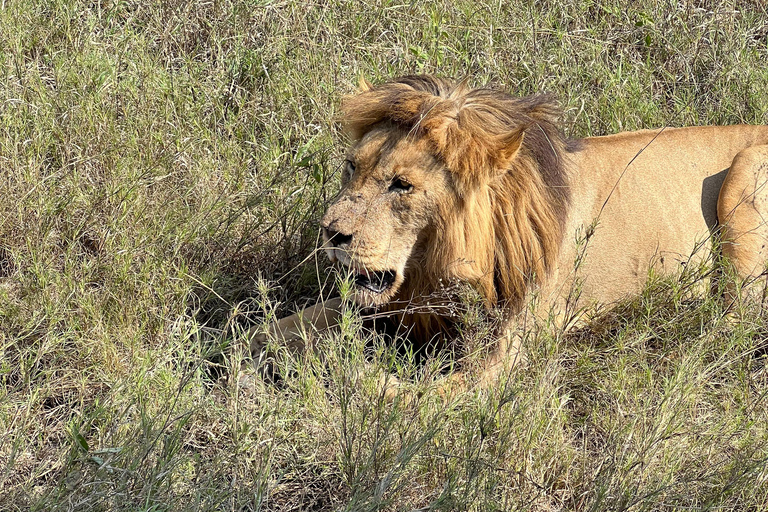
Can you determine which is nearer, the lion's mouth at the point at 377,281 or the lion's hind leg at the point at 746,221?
the lion's mouth at the point at 377,281

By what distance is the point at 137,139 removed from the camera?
4.55 meters

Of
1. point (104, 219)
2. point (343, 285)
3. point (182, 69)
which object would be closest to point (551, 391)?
point (343, 285)

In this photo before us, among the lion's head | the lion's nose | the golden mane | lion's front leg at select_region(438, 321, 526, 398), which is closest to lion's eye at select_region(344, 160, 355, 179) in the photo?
the lion's head

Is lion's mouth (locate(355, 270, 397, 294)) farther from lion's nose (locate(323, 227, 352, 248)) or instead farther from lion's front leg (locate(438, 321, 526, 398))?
lion's front leg (locate(438, 321, 526, 398))

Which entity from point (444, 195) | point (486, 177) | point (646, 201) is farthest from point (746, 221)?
point (444, 195)

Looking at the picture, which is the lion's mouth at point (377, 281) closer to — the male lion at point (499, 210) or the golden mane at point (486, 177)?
the male lion at point (499, 210)

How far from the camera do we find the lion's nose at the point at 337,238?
3266 millimetres

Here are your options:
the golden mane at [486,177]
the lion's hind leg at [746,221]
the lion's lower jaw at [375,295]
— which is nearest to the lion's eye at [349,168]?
the golden mane at [486,177]

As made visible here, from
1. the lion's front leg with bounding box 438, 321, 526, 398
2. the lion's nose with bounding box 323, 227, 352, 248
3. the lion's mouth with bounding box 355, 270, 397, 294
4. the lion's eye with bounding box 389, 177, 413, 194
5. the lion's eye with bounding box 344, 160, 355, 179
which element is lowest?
the lion's front leg with bounding box 438, 321, 526, 398

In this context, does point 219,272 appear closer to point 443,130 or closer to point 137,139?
point 137,139

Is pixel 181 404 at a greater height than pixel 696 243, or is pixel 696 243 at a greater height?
pixel 696 243

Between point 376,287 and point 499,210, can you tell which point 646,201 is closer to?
point 499,210

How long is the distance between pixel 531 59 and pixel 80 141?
92.5 inches

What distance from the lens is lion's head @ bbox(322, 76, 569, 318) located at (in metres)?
3.28
